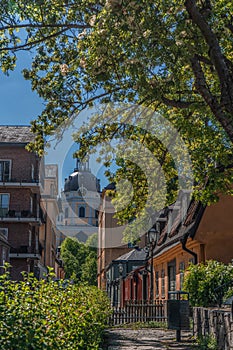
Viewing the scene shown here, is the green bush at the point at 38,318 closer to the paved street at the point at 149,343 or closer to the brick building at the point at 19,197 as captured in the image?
the paved street at the point at 149,343

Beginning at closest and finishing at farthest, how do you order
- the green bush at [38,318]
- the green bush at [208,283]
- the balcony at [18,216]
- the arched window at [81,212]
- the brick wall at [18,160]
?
the green bush at [38,318], the green bush at [208,283], the balcony at [18,216], the brick wall at [18,160], the arched window at [81,212]

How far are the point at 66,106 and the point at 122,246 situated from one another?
45716mm

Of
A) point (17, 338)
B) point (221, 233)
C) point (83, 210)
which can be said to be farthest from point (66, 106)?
point (83, 210)

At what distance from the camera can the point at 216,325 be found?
428 inches

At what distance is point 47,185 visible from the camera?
210 feet

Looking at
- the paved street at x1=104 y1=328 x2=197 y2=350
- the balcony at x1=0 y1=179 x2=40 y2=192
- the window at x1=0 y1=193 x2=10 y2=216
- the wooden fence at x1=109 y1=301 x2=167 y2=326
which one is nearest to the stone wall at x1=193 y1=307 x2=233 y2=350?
the paved street at x1=104 y1=328 x2=197 y2=350

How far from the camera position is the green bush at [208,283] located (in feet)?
45.5

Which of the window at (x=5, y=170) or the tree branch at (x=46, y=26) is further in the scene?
the window at (x=5, y=170)

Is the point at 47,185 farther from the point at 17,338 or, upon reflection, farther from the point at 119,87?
the point at 17,338

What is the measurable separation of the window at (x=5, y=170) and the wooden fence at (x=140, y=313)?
26.6m

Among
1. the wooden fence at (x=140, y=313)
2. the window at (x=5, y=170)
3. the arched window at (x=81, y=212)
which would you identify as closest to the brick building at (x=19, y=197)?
the window at (x=5, y=170)

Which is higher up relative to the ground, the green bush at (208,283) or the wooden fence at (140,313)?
the green bush at (208,283)

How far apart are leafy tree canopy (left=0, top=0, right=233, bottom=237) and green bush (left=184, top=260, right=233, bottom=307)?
80.0 inches

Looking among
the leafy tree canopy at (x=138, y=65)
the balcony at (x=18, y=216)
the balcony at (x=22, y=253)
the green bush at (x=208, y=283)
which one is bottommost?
the green bush at (x=208, y=283)
